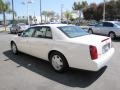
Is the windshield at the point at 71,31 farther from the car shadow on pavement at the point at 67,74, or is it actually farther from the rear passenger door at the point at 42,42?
the car shadow on pavement at the point at 67,74

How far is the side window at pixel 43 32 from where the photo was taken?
631cm

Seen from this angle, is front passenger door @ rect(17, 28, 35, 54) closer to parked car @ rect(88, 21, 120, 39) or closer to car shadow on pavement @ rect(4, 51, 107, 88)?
car shadow on pavement @ rect(4, 51, 107, 88)

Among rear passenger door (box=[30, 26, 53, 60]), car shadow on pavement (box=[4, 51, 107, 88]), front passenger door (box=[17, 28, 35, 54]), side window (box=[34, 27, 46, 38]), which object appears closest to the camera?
car shadow on pavement (box=[4, 51, 107, 88])

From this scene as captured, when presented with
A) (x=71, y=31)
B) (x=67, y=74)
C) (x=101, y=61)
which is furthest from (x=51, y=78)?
(x=71, y=31)

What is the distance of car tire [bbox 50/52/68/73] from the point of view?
5.76 m

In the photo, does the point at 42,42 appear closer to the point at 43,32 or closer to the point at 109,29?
the point at 43,32

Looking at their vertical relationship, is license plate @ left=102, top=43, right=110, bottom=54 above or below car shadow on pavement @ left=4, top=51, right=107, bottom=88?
above

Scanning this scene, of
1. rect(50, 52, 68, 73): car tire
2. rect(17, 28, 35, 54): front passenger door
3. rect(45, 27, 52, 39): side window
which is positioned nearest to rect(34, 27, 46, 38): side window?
rect(45, 27, 52, 39): side window

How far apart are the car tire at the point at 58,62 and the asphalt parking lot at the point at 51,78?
0.17 meters

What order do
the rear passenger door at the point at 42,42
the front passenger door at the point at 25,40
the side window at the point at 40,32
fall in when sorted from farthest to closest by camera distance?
the front passenger door at the point at 25,40 → the side window at the point at 40,32 → the rear passenger door at the point at 42,42

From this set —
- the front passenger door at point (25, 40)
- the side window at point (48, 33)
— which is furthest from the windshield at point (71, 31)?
the front passenger door at point (25, 40)

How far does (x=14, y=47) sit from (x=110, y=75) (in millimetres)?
5097

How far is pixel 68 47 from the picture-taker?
5492 mm

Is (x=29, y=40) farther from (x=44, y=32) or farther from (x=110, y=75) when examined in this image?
(x=110, y=75)
